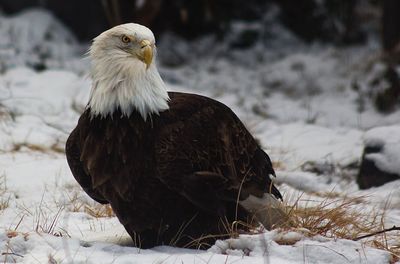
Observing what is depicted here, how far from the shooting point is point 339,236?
433cm

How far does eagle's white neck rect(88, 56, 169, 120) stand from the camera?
4.18 meters

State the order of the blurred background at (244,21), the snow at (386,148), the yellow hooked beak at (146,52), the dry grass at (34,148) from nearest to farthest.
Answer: the yellow hooked beak at (146,52)
the snow at (386,148)
the dry grass at (34,148)
the blurred background at (244,21)

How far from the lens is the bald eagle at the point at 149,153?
4098 millimetres

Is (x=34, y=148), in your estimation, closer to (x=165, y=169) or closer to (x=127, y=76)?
(x=127, y=76)

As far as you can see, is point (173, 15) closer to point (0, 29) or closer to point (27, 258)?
point (0, 29)

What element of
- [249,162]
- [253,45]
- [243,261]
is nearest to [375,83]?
[253,45]

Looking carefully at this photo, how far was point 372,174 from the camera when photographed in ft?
20.6

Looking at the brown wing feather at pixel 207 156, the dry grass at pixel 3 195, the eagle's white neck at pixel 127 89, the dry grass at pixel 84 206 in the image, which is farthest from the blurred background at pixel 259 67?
the eagle's white neck at pixel 127 89

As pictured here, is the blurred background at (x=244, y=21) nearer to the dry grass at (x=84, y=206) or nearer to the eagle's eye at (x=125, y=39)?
the dry grass at (x=84, y=206)

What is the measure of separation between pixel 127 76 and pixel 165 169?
20.4 inches

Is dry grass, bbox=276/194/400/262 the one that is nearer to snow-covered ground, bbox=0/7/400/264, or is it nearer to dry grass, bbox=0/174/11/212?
snow-covered ground, bbox=0/7/400/264

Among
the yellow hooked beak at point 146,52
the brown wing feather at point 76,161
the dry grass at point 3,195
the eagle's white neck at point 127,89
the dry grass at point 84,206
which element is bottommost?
the dry grass at point 84,206

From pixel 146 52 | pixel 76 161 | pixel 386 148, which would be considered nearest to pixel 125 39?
pixel 146 52

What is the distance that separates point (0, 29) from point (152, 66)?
7.08 meters
